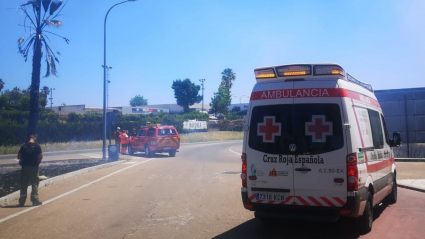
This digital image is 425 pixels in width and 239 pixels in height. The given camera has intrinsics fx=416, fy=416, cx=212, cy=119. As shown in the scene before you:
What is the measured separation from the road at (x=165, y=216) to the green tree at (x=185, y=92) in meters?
80.7

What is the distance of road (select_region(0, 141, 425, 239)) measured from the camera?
24.3 feet

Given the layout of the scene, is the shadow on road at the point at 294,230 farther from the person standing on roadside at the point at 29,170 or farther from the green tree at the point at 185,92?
the green tree at the point at 185,92

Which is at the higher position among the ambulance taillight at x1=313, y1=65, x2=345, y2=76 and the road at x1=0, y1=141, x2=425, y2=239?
the ambulance taillight at x1=313, y1=65, x2=345, y2=76

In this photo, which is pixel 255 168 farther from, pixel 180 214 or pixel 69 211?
pixel 69 211

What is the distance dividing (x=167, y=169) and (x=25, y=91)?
57686 mm

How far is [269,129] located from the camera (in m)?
7.01

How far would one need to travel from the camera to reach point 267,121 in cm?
705

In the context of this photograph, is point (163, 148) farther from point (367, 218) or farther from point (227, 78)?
point (227, 78)

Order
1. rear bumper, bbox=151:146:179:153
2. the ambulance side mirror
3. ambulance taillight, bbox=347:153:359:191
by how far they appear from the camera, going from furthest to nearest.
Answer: rear bumper, bbox=151:146:179:153
the ambulance side mirror
ambulance taillight, bbox=347:153:359:191

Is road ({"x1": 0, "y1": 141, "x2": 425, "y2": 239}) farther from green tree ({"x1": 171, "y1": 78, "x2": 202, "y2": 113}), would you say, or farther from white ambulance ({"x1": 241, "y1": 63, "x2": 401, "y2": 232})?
green tree ({"x1": 171, "y1": 78, "x2": 202, "y2": 113})

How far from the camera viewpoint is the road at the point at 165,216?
7.41 m

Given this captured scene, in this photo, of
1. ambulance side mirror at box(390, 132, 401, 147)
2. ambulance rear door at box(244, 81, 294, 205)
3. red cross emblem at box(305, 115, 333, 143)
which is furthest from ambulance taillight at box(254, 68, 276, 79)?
ambulance side mirror at box(390, 132, 401, 147)

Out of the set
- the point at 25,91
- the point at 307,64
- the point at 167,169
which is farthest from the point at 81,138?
the point at 307,64

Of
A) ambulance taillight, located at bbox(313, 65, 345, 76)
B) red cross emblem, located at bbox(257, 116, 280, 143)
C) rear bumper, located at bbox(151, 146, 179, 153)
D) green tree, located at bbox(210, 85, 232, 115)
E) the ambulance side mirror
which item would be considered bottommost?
rear bumper, located at bbox(151, 146, 179, 153)
